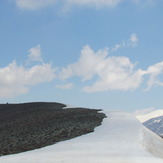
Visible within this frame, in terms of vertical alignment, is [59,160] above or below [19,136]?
below

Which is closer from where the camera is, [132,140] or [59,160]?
[59,160]

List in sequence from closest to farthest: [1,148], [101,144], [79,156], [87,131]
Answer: [79,156], [101,144], [1,148], [87,131]

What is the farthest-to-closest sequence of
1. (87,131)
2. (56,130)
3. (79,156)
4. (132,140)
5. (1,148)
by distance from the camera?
(56,130)
(87,131)
(1,148)
(132,140)
(79,156)

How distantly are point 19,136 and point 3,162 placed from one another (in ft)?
48.7

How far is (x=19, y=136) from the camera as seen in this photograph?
33.4 m

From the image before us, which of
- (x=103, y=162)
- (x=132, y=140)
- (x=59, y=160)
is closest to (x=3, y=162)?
(x=59, y=160)

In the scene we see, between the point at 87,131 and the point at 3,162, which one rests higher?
the point at 87,131

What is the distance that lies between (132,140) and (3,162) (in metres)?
10.3

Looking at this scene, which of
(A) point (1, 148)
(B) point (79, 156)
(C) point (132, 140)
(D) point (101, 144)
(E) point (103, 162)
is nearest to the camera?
(E) point (103, 162)

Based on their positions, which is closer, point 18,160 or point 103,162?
point 103,162

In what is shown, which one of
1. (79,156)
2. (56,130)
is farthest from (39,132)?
(79,156)

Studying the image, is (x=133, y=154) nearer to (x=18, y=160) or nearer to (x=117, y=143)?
(x=117, y=143)

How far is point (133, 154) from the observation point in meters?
18.1

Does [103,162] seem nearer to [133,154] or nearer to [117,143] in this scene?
[133,154]
